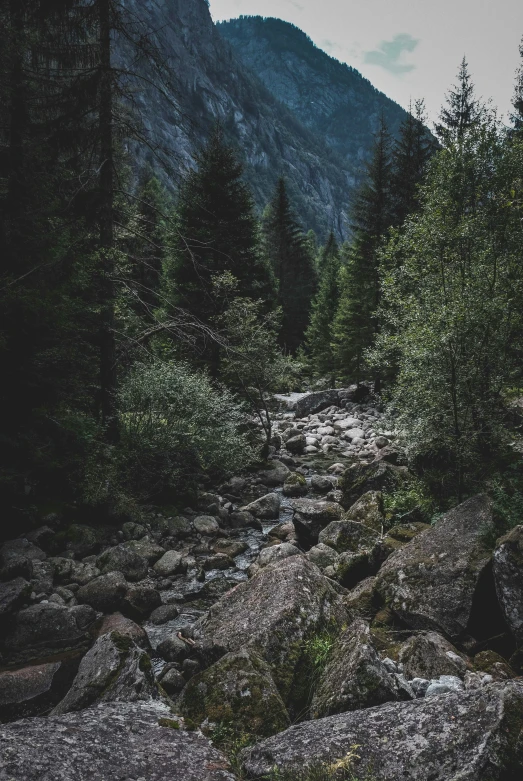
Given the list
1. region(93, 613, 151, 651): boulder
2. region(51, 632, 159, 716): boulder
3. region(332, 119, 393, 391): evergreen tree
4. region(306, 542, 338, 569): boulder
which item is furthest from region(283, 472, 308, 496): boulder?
region(332, 119, 393, 391): evergreen tree

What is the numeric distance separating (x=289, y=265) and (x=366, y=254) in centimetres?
1602

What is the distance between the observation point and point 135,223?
35.2 feet

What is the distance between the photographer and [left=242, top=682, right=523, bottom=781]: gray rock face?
2.42 meters

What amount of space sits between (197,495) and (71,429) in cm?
426

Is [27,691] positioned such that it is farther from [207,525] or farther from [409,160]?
[409,160]

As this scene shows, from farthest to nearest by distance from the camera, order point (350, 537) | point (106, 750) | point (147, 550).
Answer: point (147, 550) → point (350, 537) → point (106, 750)

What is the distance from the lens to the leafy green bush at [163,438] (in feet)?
34.2

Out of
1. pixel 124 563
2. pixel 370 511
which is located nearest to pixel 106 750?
pixel 124 563

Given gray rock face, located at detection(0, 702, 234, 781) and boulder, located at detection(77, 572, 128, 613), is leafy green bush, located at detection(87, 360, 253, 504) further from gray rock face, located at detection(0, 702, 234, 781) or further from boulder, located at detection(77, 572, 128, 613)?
gray rock face, located at detection(0, 702, 234, 781)

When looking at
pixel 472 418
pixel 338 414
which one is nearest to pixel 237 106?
pixel 338 414

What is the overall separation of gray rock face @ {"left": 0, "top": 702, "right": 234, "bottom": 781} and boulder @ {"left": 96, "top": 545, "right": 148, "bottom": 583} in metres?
4.23

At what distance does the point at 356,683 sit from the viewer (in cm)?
348

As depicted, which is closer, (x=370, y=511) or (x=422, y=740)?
(x=422, y=740)

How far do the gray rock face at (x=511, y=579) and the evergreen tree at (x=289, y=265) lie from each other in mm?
31376
